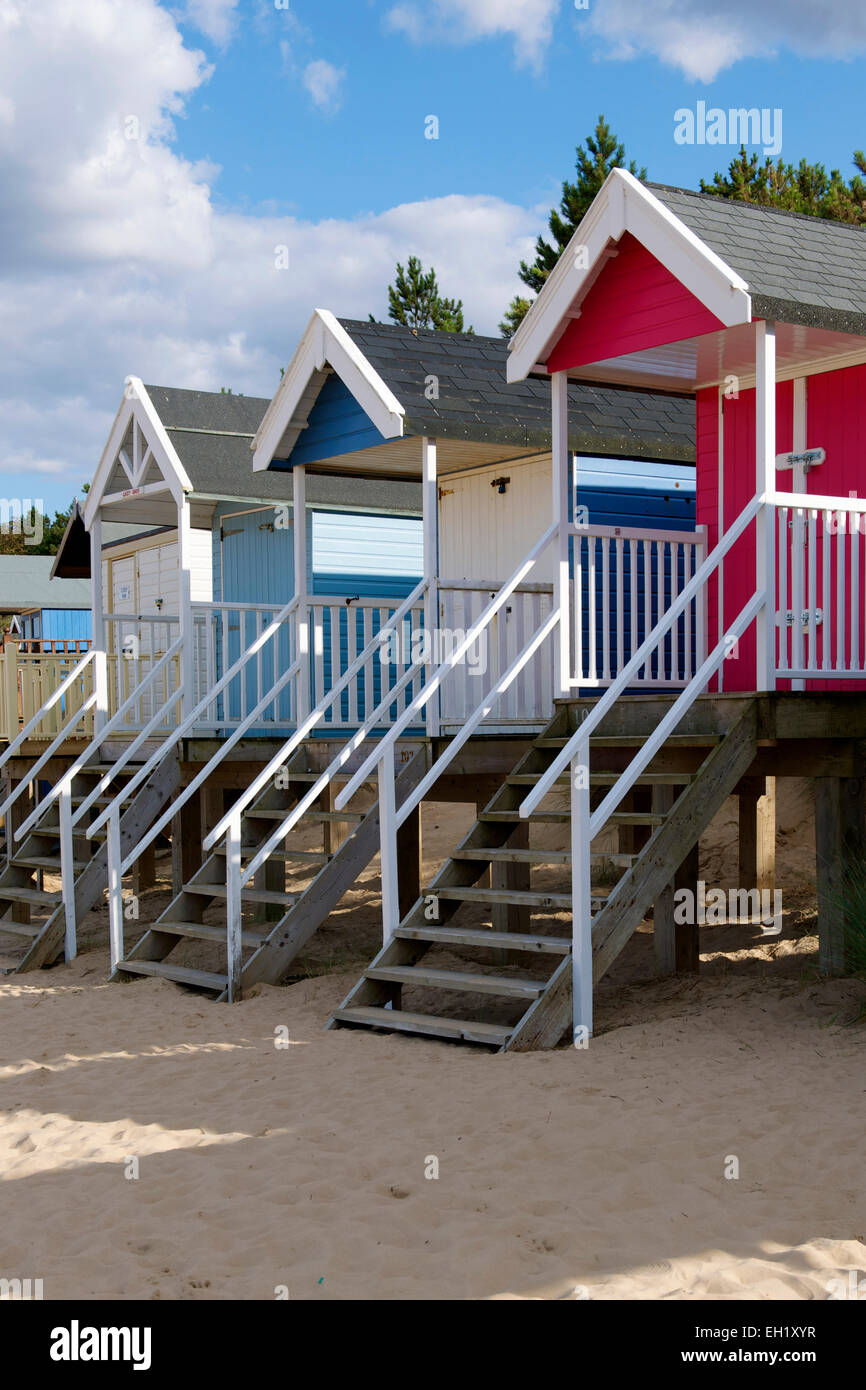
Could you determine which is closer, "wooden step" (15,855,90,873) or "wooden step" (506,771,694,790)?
"wooden step" (506,771,694,790)

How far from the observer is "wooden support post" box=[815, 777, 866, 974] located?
27.0ft

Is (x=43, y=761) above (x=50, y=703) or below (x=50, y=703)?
below

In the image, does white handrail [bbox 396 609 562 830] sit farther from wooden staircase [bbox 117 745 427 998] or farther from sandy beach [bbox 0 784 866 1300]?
sandy beach [bbox 0 784 866 1300]

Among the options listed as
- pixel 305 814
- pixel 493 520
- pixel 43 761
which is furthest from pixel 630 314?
pixel 43 761

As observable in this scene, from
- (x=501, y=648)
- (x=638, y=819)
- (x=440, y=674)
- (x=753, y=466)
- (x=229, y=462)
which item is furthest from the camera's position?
(x=229, y=462)

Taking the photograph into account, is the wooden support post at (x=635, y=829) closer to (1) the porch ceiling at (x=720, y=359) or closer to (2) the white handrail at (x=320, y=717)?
(2) the white handrail at (x=320, y=717)

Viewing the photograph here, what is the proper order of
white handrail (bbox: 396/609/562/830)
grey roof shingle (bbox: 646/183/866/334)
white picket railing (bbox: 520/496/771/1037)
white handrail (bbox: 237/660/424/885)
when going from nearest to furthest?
white picket railing (bbox: 520/496/771/1037)
grey roof shingle (bbox: 646/183/866/334)
white handrail (bbox: 396/609/562/830)
white handrail (bbox: 237/660/424/885)

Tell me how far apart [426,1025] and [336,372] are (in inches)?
216

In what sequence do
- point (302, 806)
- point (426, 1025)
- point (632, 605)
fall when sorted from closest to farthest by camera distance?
point (426, 1025) < point (302, 806) < point (632, 605)

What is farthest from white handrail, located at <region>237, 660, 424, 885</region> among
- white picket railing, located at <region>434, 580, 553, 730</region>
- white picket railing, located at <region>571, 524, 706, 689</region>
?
white picket railing, located at <region>571, 524, 706, 689</region>

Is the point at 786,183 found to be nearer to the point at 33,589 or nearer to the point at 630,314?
the point at 630,314

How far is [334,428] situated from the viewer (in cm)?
1114

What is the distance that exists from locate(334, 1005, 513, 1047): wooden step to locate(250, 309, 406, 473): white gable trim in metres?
4.30
